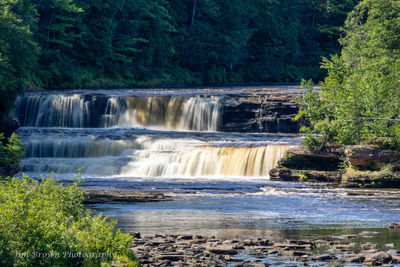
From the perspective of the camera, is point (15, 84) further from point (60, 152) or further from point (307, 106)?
point (307, 106)

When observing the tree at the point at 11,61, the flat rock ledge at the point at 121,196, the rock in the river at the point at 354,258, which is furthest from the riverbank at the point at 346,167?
the rock in the river at the point at 354,258

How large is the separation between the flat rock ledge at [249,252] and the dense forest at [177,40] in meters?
41.0

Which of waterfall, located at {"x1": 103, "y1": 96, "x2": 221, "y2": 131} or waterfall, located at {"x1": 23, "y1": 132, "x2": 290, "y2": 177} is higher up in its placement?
waterfall, located at {"x1": 103, "y1": 96, "x2": 221, "y2": 131}

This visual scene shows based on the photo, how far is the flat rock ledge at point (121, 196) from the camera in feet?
91.6

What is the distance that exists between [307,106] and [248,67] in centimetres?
4926

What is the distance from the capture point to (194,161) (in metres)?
39.9

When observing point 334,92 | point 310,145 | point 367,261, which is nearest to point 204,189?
point 310,145

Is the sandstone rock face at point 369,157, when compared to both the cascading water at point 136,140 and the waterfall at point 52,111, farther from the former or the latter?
the waterfall at point 52,111

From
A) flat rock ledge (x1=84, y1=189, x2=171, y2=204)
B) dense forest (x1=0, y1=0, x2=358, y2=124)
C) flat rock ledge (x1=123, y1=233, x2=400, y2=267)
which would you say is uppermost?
dense forest (x1=0, y1=0, x2=358, y2=124)

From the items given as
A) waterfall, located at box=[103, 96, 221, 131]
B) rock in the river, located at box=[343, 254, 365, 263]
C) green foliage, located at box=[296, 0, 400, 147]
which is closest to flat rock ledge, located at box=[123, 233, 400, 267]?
rock in the river, located at box=[343, 254, 365, 263]

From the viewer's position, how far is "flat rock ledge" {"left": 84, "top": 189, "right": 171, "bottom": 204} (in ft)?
91.6

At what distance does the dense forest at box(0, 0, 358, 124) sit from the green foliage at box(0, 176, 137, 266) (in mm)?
41898

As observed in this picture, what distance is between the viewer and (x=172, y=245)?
17781 millimetres

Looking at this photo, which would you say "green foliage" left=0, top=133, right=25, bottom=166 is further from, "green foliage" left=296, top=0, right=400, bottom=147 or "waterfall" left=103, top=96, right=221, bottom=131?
"waterfall" left=103, top=96, right=221, bottom=131
